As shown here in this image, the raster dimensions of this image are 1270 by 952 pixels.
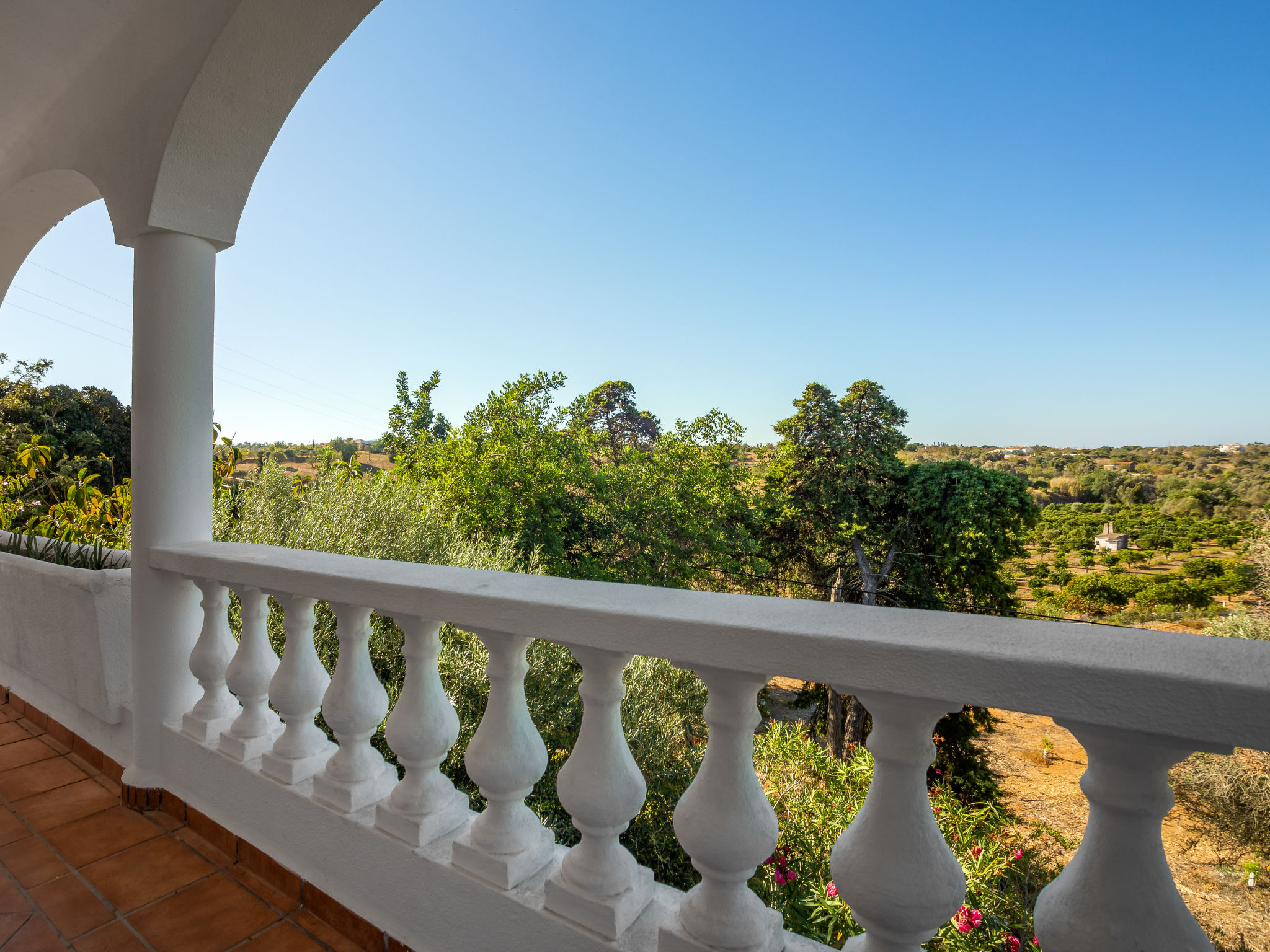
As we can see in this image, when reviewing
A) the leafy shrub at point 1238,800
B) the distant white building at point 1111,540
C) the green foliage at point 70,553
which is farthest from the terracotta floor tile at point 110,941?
the distant white building at point 1111,540

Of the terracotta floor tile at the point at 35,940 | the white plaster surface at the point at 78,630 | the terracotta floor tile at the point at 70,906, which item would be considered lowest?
the terracotta floor tile at the point at 35,940

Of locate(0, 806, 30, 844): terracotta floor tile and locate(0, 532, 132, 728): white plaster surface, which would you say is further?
locate(0, 532, 132, 728): white plaster surface

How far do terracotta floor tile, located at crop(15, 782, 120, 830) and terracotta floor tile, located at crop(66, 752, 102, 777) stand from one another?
0.06m

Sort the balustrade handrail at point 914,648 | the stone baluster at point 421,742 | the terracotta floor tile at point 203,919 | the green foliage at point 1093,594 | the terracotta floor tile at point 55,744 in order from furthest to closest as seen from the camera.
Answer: the green foliage at point 1093,594
the terracotta floor tile at point 55,744
the terracotta floor tile at point 203,919
the stone baluster at point 421,742
the balustrade handrail at point 914,648

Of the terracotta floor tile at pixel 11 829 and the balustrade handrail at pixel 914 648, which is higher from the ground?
the balustrade handrail at pixel 914 648

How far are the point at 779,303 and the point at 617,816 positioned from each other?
112 feet

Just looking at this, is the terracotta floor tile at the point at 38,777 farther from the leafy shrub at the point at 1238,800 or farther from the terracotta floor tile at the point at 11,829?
the leafy shrub at the point at 1238,800

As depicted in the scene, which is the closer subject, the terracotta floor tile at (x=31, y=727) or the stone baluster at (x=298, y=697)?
the stone baluster at (x=298, y=697)

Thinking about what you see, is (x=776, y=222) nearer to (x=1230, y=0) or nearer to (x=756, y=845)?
(x=1230, y=0)

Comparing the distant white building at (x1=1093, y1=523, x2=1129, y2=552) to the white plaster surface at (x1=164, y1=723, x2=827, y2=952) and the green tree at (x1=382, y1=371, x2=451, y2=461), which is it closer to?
the green tree at (x1=382, y1=371, x2=451, y2=461)

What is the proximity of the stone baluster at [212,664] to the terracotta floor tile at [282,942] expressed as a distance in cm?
52

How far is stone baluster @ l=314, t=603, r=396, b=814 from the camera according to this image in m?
1.16

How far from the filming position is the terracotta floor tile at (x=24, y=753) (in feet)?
6.02

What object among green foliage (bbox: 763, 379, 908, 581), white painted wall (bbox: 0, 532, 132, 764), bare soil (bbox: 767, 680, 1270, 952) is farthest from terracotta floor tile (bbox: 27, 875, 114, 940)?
green foliage (bbox: 763, 379, 908, 581)
